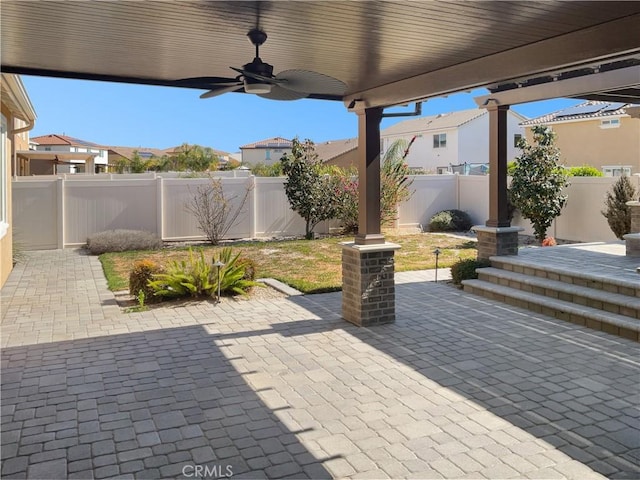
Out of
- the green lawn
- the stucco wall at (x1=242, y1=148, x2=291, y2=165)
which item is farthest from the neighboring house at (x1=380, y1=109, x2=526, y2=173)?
the stucco wall at (x1=242, y1=148, x2=291, y2=165)

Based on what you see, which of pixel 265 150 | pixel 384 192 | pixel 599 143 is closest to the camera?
pixel 384 192

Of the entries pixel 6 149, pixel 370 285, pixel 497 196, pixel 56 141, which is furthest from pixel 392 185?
pixel 56 141

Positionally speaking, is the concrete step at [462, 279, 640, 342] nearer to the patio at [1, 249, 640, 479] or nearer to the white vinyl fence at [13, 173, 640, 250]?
the patio at [1, 249, 640, 479]

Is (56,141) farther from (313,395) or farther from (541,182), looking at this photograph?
(313,395)

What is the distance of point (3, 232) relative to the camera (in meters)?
9.51

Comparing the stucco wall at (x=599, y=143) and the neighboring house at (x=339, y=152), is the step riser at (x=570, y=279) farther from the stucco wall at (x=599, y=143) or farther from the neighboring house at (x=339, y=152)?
the neighboring house at (x=339, y=152)

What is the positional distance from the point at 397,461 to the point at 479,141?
32.3m

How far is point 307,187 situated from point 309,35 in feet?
34.6

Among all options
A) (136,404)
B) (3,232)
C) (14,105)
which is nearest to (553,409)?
(136,404)

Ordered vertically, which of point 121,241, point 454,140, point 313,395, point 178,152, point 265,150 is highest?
point 265,150

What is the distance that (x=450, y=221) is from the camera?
16969 mm

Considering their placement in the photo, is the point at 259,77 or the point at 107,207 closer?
the point at 259,77

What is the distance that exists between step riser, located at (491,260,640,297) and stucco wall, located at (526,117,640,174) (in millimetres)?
14091

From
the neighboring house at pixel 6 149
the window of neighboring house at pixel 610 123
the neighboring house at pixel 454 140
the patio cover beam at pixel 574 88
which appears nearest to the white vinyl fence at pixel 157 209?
the neighboring house at pixel 6 149
